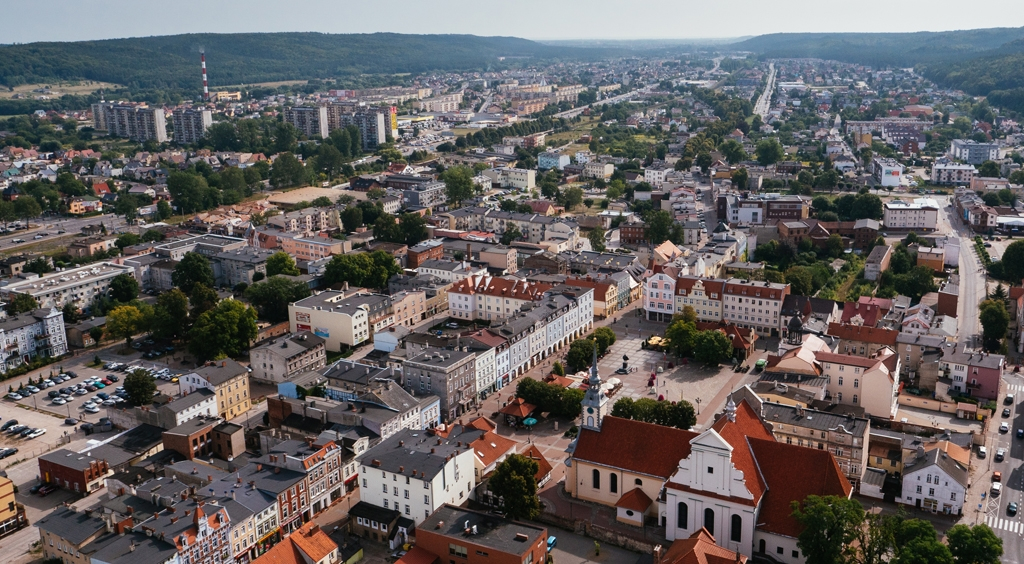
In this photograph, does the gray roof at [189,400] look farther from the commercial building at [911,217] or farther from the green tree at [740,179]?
the green tree at [740,179]

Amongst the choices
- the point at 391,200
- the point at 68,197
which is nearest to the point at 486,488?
the point at 391,200

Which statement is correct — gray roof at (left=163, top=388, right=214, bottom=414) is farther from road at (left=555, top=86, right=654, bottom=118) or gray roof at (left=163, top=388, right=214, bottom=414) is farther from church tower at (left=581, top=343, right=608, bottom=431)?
road at (left=555, top=86, right=654, bottom=118)

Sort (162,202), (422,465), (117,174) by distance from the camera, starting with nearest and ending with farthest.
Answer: (422,465), (162,202), (117,174)

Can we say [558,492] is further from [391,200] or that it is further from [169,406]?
[391,200]

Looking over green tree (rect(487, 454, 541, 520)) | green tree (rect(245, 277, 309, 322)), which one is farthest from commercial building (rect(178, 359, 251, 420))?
green tree (rect(487, 454, 541, 520))

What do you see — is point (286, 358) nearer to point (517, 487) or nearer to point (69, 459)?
point (69, 459)
